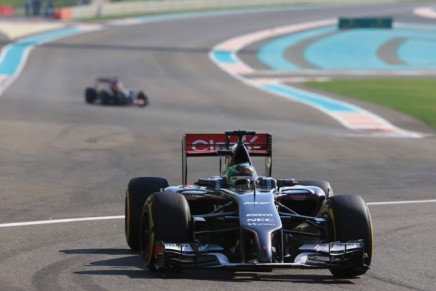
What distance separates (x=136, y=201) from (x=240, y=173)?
51.2 inches

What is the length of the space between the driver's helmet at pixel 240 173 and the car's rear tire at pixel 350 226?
43.2 inches

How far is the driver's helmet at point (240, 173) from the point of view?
12.1m

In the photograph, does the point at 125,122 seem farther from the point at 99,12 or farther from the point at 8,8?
the point at 8,8

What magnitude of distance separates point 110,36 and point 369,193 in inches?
2128

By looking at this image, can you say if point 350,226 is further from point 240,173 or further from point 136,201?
point 136,201

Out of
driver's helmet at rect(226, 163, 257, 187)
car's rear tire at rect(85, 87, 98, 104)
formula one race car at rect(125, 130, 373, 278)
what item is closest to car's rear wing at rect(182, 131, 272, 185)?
formula one race car at rect(125, 130, 373, 278)

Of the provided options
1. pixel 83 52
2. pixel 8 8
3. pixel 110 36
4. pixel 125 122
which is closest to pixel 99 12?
pixel 8 8

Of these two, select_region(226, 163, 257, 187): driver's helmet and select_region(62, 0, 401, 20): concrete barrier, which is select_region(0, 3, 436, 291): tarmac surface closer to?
select_region(226, 163, 257, 187): driver's helmet

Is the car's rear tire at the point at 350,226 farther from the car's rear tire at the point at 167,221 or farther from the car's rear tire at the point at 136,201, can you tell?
the car's rear tire at the point at 136,201

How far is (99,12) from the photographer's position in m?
87.1

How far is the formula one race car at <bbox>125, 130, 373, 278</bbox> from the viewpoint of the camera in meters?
10.7

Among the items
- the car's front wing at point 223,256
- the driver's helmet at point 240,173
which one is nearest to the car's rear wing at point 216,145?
the driver's helmet at point 240,173

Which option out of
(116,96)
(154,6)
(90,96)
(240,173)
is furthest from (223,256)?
(154,6)

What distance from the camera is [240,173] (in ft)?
40.7
